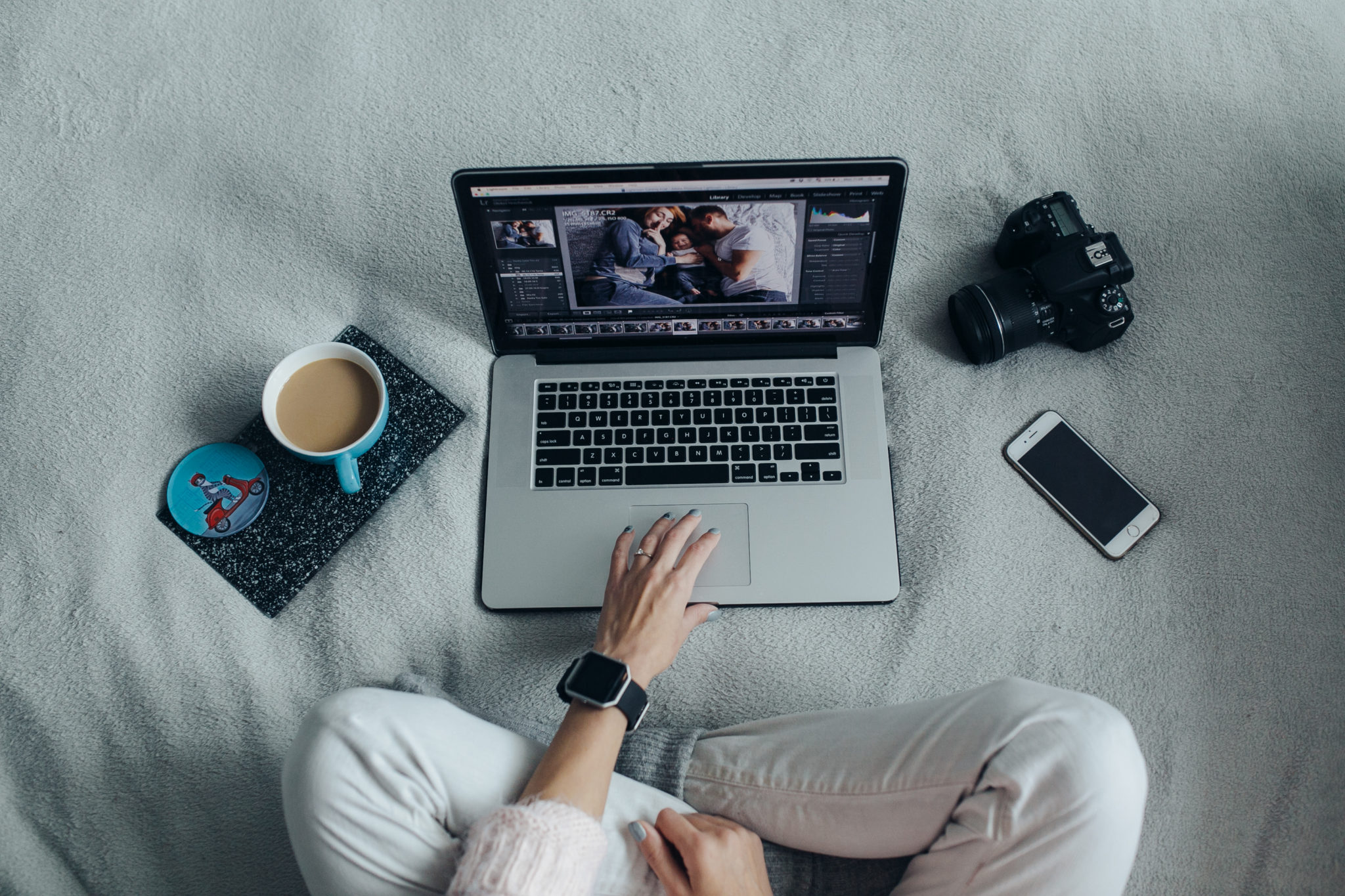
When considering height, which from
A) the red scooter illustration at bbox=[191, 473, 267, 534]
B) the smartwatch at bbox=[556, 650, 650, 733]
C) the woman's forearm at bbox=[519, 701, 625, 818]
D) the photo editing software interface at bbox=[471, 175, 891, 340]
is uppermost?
the photo editing software interface at bbox=[471, 175, 891, 340]

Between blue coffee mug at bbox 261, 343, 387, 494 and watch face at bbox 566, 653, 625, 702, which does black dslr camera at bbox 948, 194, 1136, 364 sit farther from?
blue coffee mug at bbox 261, 343, 387, 494

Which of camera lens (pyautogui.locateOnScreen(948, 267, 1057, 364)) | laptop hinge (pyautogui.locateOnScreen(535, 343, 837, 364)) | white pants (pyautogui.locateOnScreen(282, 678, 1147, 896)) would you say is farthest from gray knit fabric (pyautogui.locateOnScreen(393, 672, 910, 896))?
camera lens (pyautogui.locateOnScreen(948, 267, 1057, 364))

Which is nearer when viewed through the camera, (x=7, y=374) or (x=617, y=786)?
(x=617, y=786)

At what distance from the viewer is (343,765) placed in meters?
0.68

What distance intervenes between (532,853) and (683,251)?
516mm

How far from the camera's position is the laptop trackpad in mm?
798

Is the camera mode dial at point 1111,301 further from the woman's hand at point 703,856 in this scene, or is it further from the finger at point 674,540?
the woman's hand at point 703,856

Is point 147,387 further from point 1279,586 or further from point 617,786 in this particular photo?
point 1279,586

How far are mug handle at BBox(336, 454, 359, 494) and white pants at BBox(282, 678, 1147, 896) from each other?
0.64ft

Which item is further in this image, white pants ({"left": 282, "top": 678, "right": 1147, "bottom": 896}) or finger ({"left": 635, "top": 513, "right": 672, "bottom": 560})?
finger ({"left": 635, "top": 513, "right": 672, "bottom": 560})

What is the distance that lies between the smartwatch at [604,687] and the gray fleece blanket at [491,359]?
6cm

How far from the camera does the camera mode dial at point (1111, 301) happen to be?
0.83m

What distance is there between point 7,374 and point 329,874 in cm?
62

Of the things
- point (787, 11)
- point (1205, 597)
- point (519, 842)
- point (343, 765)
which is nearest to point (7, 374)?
point (343, 765)
